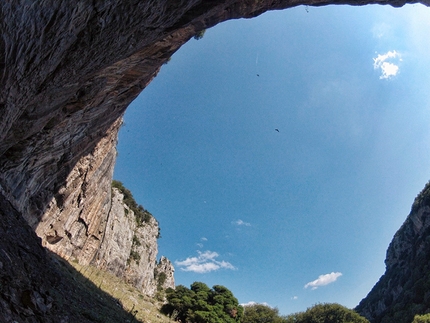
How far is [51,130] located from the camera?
13312mm

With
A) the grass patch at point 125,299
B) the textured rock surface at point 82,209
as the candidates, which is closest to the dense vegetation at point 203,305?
the grass patch at point 125,299

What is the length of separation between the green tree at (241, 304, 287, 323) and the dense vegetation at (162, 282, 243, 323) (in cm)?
410

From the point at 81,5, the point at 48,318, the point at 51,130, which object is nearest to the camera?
the point at 48,318

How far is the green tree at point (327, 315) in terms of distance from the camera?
157 ft

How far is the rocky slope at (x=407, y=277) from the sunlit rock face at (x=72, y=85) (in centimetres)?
5907

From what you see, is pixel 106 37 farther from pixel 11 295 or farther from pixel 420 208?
pixel 420 208

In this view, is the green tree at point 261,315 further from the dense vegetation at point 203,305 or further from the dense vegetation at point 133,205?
the dense vegetation at point 133,205

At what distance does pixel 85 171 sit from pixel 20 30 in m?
20.6

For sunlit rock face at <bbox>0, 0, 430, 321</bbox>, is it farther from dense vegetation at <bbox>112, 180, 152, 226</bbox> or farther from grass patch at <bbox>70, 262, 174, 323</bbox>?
dense vegetation at <bbox>112, 180, 152, 226</bbox>

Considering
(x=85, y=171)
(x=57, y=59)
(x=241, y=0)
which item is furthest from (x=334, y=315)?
(x=57, y=59)

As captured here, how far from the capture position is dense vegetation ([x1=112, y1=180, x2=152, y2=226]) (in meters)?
49.1

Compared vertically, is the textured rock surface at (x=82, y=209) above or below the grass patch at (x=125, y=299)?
above

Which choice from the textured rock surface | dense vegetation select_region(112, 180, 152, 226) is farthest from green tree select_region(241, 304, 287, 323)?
the textured rock surface

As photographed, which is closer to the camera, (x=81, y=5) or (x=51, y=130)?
(x=81, y=5)
